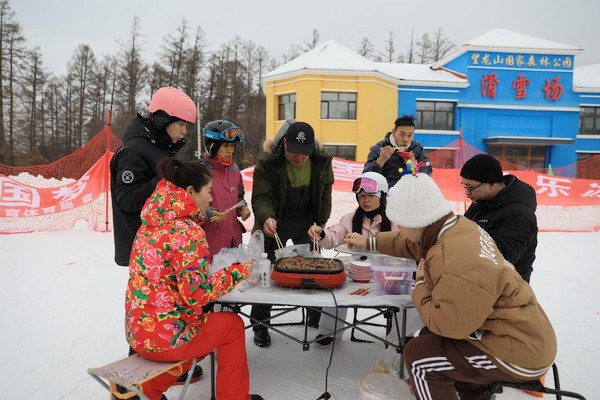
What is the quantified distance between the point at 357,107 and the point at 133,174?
54.4ft

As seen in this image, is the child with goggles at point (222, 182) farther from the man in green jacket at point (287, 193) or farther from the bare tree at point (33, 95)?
the bare tree at point (33, 95)

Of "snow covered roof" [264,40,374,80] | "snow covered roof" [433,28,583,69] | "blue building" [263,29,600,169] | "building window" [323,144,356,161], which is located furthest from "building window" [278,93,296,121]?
Answer: "snow covered roof" [433,28,583,69]

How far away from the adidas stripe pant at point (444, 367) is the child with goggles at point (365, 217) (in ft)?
3.82

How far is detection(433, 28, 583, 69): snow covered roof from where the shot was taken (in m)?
18.8

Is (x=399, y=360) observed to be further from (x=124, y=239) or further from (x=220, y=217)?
(x=124, y=239)

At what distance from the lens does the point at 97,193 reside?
788cm

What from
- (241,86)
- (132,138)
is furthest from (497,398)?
(241,86)

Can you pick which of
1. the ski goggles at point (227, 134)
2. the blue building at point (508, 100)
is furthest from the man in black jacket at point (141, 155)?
the blue building at point (508, 100)

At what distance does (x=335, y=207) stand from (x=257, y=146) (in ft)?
62.9

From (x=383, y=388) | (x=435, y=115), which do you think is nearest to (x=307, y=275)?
(x=383, y=388)

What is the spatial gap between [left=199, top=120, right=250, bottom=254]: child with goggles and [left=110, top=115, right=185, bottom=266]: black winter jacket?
379mm

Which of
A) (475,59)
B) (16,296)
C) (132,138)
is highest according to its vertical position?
(475,59)

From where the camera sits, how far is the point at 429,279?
6.03 feet

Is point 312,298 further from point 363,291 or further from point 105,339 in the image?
point 105,339
